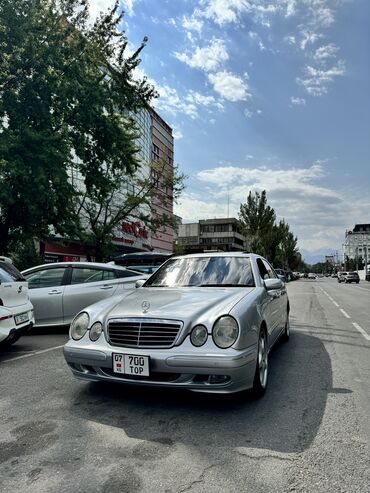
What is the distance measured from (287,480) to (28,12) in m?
16.1

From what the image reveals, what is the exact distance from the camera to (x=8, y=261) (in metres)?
6.82

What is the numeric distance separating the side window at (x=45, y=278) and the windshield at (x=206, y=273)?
3.76 metres

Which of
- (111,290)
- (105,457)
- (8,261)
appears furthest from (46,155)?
(105,457)

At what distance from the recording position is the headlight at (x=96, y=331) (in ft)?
13.3

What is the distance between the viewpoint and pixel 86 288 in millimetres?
8711

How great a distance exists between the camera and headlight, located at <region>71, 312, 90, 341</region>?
4.21 meters

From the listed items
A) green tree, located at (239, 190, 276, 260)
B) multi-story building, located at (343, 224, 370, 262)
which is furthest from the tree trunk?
multi-story building, located at (343, 224, 370, 262)

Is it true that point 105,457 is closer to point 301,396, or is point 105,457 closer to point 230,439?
point 230,439

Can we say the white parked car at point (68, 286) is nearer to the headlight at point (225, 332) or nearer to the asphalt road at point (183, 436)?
the asphalt road at point (183, 436)

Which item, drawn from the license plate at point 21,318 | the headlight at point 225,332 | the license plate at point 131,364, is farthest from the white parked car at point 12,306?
the headlight at point 225,332

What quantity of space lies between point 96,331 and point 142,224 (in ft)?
140

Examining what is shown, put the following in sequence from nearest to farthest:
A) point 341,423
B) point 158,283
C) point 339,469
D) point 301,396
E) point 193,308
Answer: point 339,469 → point 341,423 → point 193,308 → point 301,396 → point 158,283

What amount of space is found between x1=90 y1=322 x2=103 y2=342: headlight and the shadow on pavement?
63 centimetres

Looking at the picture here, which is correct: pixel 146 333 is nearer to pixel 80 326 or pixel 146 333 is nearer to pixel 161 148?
pixel 80 326
